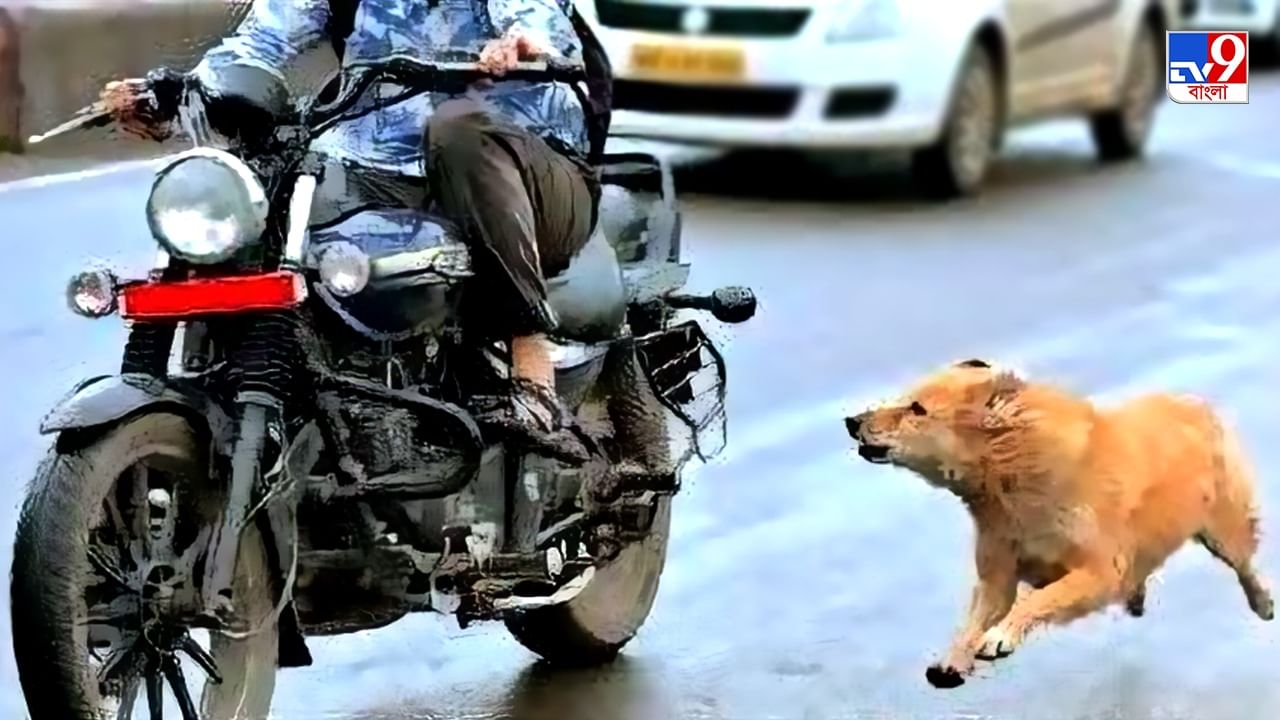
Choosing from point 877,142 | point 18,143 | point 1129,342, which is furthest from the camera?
point 877,142

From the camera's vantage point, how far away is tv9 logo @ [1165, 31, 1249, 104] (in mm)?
5887

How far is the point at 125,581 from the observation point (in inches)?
139

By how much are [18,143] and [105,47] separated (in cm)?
23

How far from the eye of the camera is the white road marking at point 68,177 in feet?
13.0

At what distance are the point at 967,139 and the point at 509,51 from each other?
7092mm

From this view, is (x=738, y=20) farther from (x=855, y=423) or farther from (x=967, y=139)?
(x=855, y=423)

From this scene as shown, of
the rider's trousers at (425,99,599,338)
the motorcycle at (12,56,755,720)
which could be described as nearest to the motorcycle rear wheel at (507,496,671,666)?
the motorcycle at (12,56,755,720)

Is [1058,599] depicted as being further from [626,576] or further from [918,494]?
[918,494]

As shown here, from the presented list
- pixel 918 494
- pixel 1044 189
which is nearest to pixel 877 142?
pixel 1044 189

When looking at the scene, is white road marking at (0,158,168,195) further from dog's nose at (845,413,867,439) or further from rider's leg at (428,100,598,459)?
dog's nose at (845,413,867,439)

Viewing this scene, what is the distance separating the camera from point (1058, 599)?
4.32 meters

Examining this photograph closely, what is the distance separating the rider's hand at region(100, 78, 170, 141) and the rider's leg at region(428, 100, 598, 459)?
0.47 m

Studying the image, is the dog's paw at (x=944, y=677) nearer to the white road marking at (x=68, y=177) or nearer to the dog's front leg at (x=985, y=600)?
the dog's front leg at (x=985, y=600)

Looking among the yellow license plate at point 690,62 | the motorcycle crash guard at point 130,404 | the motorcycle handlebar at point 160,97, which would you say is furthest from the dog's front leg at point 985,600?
the yellow license plate at point 690,62
